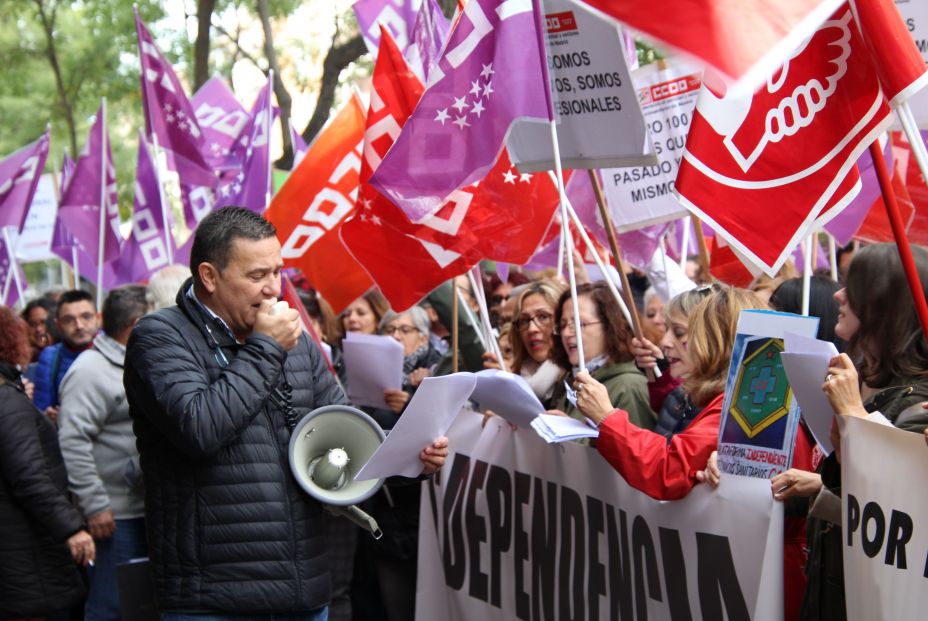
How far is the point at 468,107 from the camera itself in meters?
5.07

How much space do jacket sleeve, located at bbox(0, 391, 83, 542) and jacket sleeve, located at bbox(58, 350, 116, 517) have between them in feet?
1.82

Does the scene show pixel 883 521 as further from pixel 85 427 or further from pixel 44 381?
pixel 44 381

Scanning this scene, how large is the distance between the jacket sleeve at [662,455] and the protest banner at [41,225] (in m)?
12.6

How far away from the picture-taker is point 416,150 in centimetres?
524

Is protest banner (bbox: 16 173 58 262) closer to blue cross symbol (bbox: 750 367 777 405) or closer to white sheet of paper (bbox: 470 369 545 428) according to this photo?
white sheet of paper (bbox: 470 369 545 428)

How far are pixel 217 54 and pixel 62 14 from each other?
5.00 m

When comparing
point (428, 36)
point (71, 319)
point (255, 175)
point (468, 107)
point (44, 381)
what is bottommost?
point (44, 381)

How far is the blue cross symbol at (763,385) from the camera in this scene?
3666 mm

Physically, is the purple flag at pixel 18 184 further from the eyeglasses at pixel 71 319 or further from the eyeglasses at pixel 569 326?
the eyeglasses at pixel 569 326

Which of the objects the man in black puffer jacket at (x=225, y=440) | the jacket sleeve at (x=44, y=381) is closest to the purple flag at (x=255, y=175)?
the jacket sleeve at (x=44, y=381)

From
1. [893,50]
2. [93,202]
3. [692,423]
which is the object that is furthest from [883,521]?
[93,202]

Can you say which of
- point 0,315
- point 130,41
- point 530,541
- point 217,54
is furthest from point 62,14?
point 530,541

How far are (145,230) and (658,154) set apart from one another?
5.97 meters

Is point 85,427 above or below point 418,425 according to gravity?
below
